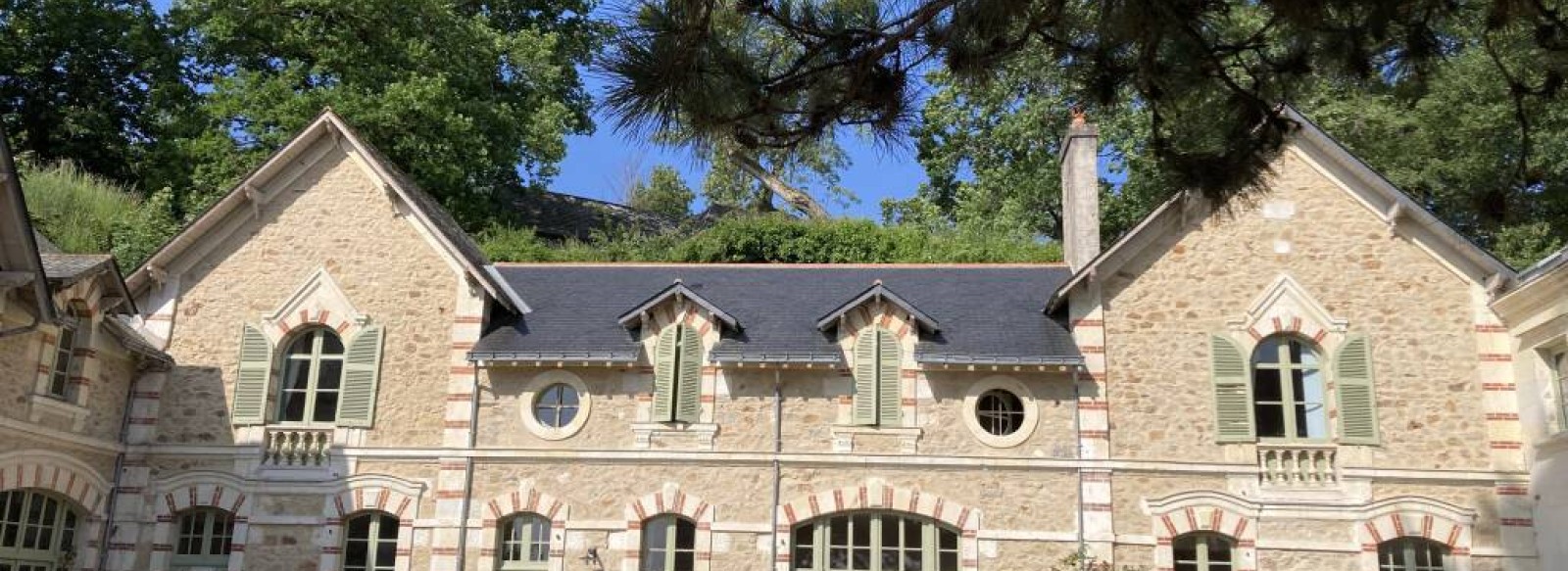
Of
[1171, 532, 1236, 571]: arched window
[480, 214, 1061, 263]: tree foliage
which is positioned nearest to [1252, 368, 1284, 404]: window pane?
[1171, 532, 1236, 571]: arched window

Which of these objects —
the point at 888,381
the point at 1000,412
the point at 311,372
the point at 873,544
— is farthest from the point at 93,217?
the point at 1000,412

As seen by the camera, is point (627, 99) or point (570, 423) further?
point (570, 423)

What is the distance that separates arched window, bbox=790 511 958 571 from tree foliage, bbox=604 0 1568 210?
802 cm

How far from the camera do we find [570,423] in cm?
1577

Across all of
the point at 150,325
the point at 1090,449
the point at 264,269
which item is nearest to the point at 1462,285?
the point at 1090,449

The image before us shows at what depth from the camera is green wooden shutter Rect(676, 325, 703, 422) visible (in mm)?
15641

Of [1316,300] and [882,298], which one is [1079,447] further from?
[1316,300]

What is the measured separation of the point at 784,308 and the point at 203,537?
24.0 feet

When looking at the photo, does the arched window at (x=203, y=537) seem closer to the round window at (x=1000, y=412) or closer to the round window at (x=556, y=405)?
the round window at (x=556, y=405)

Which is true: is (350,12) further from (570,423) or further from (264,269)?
(570,423)

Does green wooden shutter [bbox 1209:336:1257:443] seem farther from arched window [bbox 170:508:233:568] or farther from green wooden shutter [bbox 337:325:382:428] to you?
arched window [bbox 170:508:233:568]

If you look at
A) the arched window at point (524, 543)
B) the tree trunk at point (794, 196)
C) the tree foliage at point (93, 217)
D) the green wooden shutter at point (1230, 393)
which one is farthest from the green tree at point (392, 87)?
the green wooden shutter at point (1230, 393)

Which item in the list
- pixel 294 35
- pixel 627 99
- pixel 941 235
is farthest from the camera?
pixel 941 235

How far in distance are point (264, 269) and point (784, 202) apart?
63.9 ft
